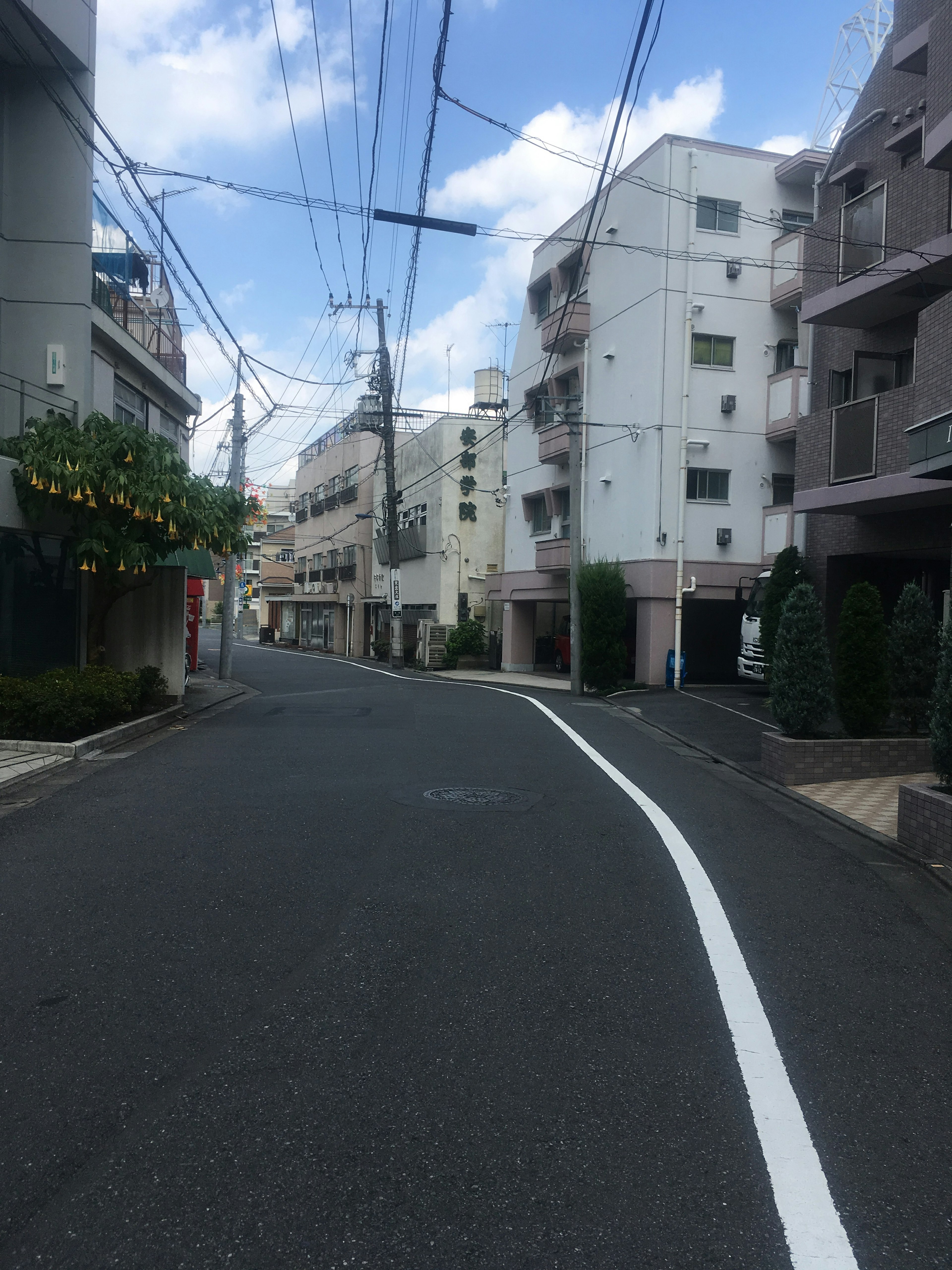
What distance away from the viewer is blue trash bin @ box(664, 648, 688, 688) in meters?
26.0

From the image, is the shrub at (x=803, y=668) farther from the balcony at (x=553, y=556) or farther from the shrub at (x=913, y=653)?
the balcony at (x=553, y=556)

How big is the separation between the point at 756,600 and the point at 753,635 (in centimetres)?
79

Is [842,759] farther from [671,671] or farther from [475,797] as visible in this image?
[671,671]

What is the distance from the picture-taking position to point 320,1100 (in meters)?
3.61

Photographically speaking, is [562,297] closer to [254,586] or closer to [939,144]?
[939,144]

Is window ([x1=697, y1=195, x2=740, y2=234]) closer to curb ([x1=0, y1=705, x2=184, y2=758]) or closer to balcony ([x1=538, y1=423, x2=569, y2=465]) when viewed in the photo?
balcony ([x1=538, y1=423, x2=569, y2=465])

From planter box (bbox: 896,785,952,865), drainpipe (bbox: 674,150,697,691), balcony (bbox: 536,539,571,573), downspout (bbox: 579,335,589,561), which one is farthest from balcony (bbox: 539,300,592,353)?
planter box (bbox: 896,785,952,865)

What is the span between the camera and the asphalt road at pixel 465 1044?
9.65 feet

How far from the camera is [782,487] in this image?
2780cm

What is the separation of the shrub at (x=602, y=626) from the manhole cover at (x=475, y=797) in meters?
16.0

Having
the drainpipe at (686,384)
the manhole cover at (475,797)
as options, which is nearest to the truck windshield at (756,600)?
the drainpipe at (686,384)

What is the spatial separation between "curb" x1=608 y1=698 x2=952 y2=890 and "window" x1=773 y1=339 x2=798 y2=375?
15576 mm

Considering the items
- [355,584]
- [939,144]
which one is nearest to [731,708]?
[939,144]

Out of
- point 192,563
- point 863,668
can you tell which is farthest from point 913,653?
point 192,563
